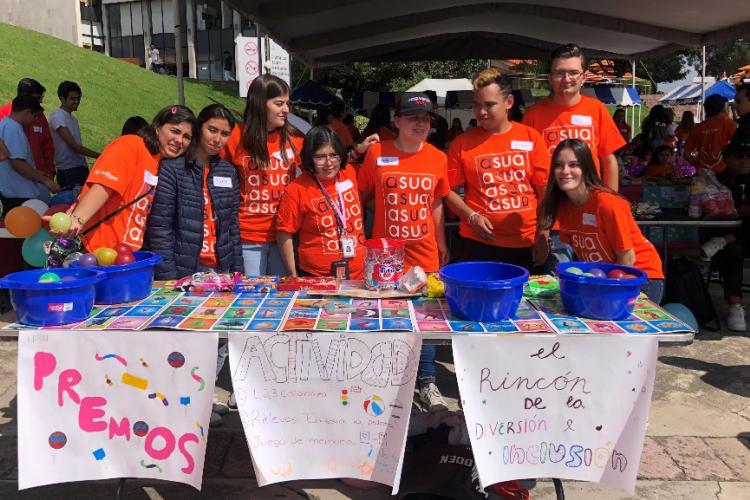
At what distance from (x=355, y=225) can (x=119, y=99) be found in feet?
66.7

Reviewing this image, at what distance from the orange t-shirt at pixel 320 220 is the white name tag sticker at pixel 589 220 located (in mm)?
1017

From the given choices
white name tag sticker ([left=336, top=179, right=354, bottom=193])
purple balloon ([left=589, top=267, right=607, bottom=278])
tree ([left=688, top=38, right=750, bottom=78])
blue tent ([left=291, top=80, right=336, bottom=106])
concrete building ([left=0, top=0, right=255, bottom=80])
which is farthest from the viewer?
tree ([left=688, top=38, right=750, bottom=78])

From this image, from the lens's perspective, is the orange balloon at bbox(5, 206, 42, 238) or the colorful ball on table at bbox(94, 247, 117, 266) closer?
the colorful ball on table at bbox(94, 247, 117, 266)

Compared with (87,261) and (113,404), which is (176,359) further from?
(87,261)

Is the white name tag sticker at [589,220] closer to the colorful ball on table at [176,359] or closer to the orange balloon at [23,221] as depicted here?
the colorful ball on table at [176,359]

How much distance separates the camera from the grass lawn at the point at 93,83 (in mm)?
17812

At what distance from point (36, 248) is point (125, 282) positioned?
1236 millimetres

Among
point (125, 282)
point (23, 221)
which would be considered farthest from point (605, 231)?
point (23, 221)

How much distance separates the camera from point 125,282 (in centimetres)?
239

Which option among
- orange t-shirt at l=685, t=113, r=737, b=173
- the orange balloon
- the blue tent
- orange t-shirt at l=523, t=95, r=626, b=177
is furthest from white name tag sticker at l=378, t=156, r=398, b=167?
the blue tent

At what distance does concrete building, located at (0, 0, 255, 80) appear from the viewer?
36156 millimetres

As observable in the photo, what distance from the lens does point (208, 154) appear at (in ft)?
9.77

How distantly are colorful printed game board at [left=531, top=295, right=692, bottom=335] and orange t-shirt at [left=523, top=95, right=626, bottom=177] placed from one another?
4.42ft

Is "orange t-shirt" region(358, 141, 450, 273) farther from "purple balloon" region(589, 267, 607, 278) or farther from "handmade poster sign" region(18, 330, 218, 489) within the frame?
"handmade poster sign" region(18, 330, 218, 489)
